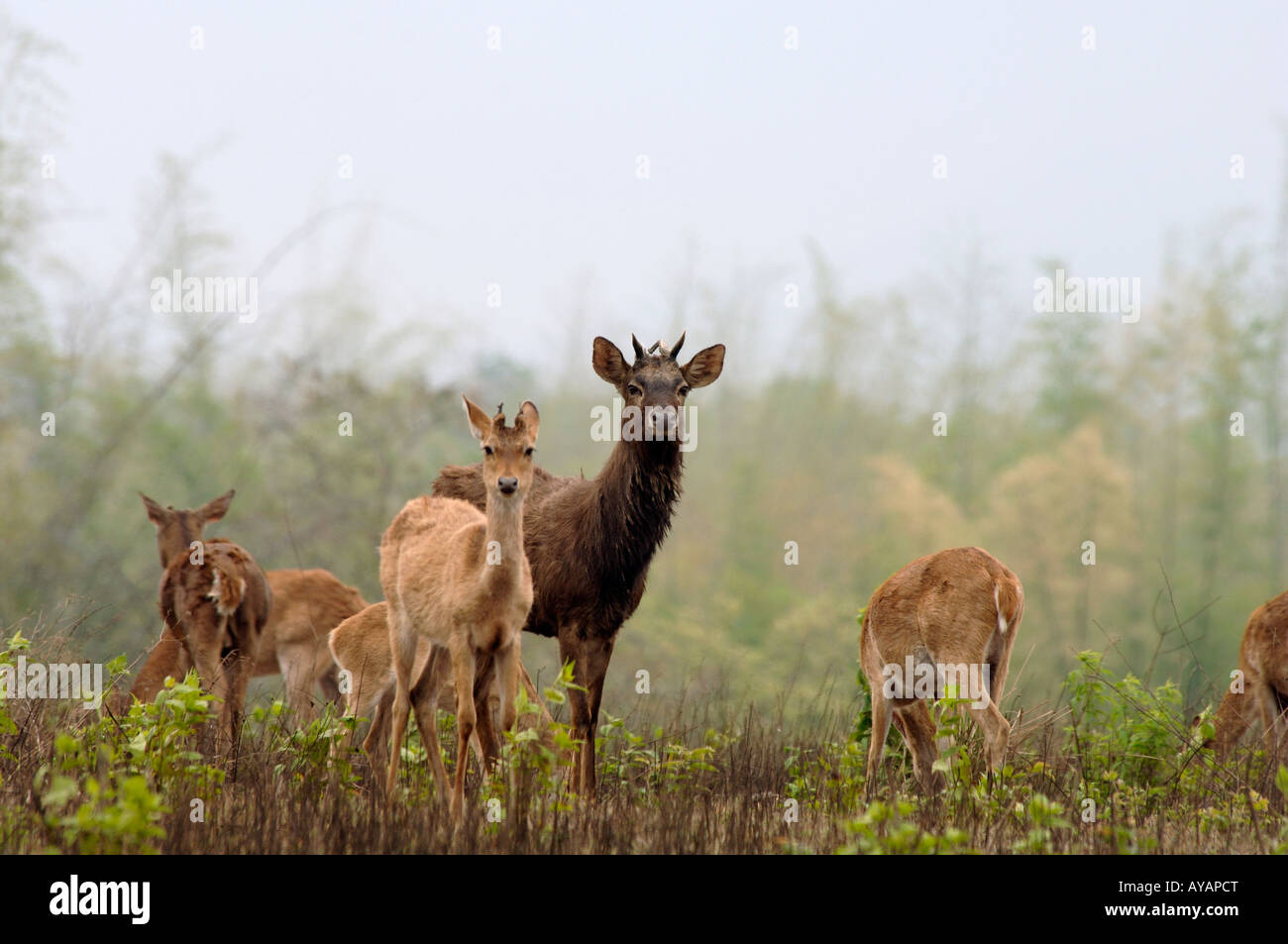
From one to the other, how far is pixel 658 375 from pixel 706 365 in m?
0.71

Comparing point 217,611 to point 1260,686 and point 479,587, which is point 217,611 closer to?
point 479,587

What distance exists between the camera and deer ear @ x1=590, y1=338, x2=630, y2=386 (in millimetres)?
8086

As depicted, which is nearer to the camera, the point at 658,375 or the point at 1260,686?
the point at 658,375

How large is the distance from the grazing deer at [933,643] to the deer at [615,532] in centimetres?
156

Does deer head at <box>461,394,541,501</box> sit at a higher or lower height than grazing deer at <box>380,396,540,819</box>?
higher

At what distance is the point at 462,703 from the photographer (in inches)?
255

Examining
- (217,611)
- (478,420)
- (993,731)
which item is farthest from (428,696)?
(993,731)

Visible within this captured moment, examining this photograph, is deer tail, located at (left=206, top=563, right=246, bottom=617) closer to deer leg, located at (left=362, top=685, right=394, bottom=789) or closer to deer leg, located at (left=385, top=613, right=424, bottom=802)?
deer leg, located at (left=362, top=685, right=394, bottom=789)

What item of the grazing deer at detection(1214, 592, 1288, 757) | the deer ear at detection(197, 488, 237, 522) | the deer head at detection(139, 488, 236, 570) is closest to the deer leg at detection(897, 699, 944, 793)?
the grazing deer at detection(1214, 592, 1288, 757)

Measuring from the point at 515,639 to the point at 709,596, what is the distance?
2312 cm

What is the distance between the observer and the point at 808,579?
28.9 meters

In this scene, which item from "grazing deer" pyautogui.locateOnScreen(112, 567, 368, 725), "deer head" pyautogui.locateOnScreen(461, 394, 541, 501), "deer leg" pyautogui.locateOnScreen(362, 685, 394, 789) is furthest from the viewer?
"grazing deer" pyautogui.locateOnScreen(112, 567, 368, 725)

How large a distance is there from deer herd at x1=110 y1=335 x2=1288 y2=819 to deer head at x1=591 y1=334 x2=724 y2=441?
14 mm
